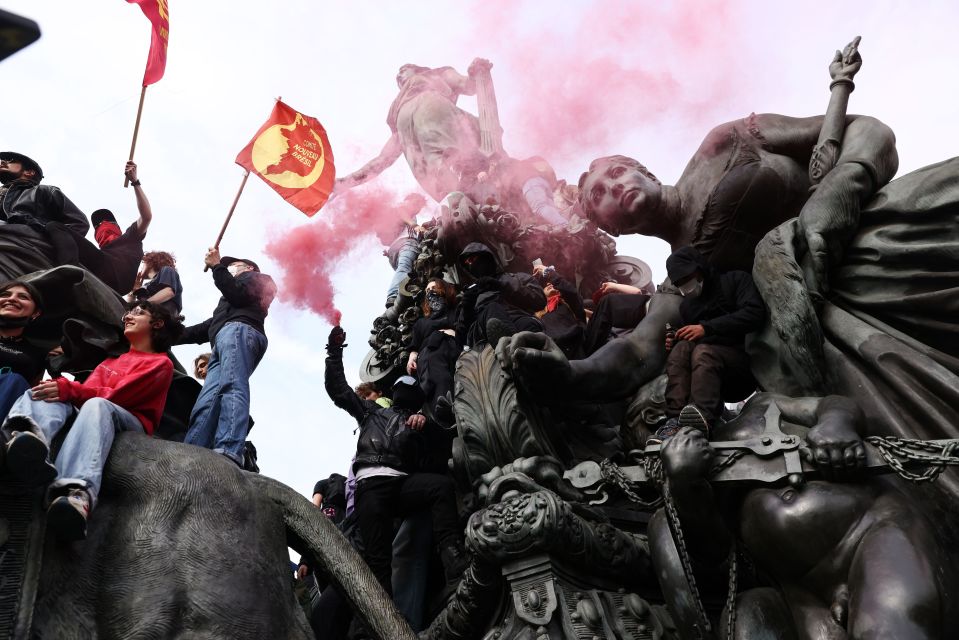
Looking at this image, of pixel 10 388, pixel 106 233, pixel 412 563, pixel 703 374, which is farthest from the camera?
pixel 106 233

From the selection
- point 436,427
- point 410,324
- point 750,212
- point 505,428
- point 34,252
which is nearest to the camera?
point 505,428

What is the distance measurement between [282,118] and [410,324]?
3714mm

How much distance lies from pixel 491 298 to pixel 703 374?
227cm

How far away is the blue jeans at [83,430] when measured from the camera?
573 cm

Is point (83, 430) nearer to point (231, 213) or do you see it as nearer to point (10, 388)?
point (10, 388)

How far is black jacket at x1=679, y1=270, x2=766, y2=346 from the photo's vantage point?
292 inches

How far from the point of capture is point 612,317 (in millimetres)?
9039

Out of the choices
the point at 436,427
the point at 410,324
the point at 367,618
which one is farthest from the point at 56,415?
the point at 410,324

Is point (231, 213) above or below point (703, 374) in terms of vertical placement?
above

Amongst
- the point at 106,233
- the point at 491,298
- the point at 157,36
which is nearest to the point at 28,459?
the point at 491,298

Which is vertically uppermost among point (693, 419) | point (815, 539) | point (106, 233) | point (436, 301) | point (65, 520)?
point (106, 233)

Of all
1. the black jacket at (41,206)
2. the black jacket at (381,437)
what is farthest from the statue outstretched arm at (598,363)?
the black jacket at (41,206)

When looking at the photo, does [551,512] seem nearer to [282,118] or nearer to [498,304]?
[498,304]

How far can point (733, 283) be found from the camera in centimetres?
774
